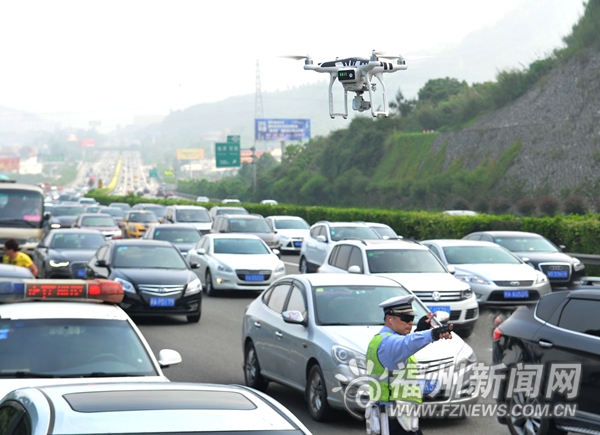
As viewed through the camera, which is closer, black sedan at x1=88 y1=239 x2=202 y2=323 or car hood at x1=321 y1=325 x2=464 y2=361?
car hood at x1=321 y1=325 x2=464 y2=361

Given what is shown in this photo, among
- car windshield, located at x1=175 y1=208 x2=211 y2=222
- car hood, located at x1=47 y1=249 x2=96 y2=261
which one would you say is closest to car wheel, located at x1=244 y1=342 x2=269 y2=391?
car hood, located at x1=47 y1=249 x2=96 y2=261

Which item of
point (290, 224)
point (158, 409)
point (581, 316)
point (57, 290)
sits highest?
point (158, 409)

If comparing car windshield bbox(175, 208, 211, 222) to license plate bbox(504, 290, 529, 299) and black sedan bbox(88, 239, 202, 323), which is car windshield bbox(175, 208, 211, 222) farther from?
license plate bbox(504, 290, 529, 299)

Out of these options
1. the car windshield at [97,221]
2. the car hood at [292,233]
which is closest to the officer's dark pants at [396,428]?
the car hood at [292,233]

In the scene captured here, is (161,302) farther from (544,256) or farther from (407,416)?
(407,416)

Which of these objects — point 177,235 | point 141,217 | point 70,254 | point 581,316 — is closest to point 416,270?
point 581,316
